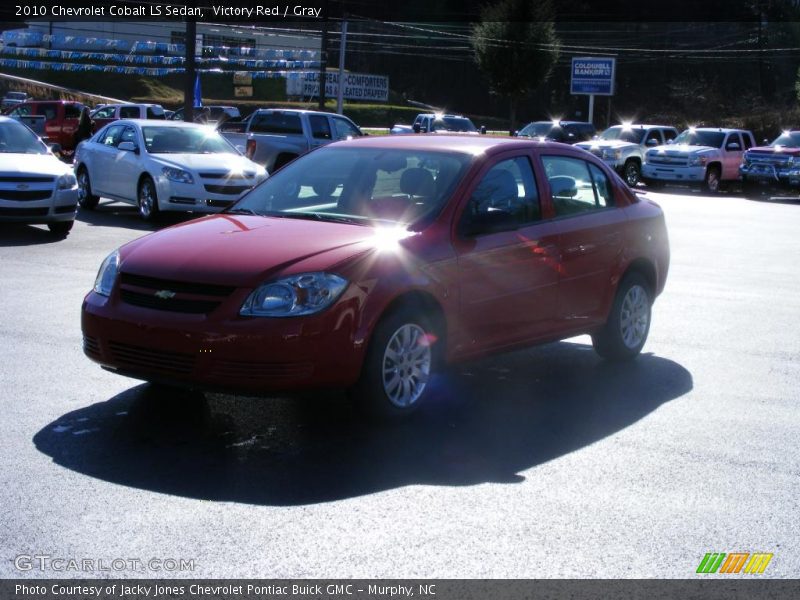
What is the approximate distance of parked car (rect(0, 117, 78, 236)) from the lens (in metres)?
15.8

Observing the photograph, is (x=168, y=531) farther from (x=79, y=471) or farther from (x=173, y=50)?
(x=173, y=50)

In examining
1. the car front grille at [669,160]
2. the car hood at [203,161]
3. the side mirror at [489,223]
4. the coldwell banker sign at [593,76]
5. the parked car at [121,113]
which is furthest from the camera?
the coldwell banker sign at [593,76]

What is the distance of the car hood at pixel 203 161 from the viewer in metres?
18.5

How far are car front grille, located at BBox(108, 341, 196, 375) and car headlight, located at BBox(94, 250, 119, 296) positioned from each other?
0.39m

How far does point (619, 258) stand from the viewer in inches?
340

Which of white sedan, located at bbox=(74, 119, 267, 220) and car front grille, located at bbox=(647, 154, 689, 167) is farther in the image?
car front grille, located at bbox=(647, 154, 689, 167)

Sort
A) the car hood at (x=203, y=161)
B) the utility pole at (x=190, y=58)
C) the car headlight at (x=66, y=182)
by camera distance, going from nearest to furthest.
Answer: the car headlight at (x=66, y=182)
the car hood at (x=203, y=161)
the utility pole at (x=190, y=58)

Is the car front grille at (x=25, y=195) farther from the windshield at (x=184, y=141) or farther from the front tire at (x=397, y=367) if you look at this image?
the front tire at (x=397, y=367)

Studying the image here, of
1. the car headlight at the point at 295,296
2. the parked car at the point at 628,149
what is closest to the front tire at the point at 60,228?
the car headlight at the point at 295,296

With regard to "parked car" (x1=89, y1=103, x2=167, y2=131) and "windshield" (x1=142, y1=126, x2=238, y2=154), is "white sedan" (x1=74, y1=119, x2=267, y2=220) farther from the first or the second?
"parked car" (x1=89, y1=103, x2=167, y2=131)

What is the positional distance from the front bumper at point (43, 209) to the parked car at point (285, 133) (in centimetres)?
1119

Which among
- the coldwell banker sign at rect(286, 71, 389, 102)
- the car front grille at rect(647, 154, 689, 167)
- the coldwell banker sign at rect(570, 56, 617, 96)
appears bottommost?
the car front grille at rect(647, 154, 689, 167)
